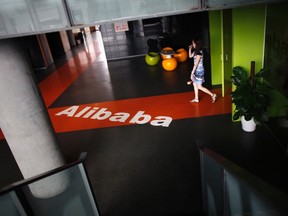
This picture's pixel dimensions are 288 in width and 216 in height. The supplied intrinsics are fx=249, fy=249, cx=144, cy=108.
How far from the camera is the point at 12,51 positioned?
3.44 metres

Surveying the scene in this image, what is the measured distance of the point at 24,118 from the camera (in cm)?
372

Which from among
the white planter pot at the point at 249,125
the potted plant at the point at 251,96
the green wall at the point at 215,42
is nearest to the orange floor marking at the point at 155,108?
the green wall at the point at 215,42

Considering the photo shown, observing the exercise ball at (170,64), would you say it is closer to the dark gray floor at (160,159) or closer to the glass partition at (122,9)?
the dark gray floor at (160,159)

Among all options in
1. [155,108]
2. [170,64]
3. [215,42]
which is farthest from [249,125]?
[170,64]

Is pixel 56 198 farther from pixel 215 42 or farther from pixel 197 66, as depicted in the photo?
pixel 215 42

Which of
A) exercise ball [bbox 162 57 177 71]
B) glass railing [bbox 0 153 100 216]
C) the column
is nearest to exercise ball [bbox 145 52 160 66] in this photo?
exercise ball [bbox 162 57 177 71]

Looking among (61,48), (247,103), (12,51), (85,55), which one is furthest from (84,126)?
(61,48)

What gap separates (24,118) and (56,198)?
1.35m

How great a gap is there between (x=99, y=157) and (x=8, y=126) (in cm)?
221

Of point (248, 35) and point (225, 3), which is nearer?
point (225, 3)

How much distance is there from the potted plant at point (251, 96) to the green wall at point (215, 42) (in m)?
2.46

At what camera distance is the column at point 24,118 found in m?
3.43

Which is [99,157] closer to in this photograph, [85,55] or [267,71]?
[267,71]

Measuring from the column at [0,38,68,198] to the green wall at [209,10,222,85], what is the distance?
17.5ft
